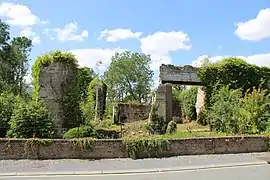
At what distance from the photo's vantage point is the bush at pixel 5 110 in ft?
66.5

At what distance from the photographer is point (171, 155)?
17.6 metres

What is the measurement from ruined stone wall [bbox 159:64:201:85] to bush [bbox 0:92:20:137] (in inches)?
491

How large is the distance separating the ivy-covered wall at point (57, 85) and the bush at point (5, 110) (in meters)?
1.45

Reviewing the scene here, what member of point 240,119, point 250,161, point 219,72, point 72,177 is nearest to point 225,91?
point 240,119

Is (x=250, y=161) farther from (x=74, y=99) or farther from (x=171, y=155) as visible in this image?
(x=74, y=99)

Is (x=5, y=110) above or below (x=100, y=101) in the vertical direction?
below

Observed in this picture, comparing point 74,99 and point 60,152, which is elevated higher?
point 74,99

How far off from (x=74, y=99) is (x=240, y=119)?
974 centimetres

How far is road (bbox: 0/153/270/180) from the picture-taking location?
13.6 m

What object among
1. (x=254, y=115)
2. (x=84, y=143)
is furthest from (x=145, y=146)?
(x=254, y=115)

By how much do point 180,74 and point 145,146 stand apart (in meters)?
14.7

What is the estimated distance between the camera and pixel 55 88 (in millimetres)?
22062

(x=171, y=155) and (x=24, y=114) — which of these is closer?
(x=171, y=155)

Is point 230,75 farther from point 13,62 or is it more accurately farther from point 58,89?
point 13,62
